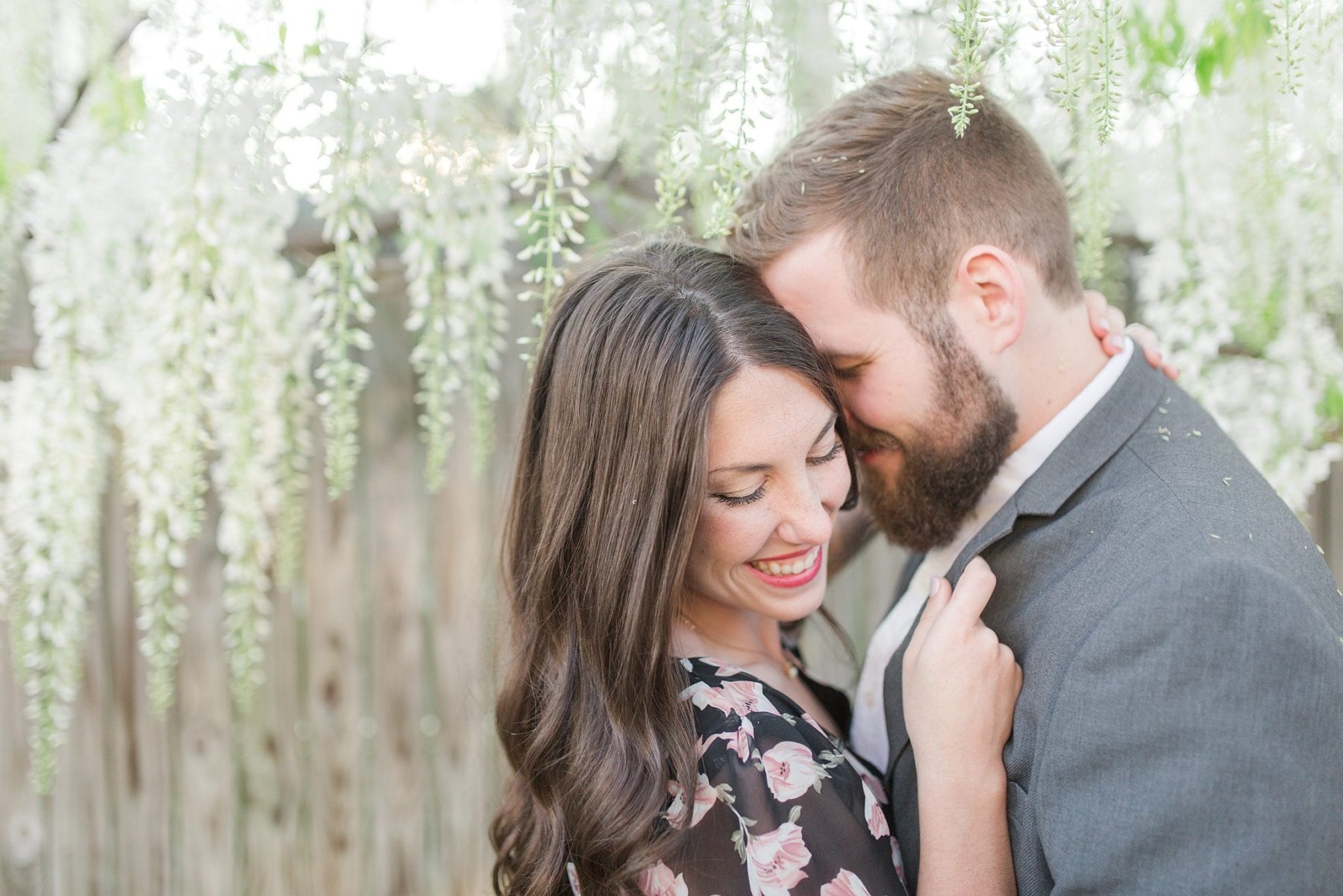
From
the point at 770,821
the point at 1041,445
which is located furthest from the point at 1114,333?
the point at 770,821

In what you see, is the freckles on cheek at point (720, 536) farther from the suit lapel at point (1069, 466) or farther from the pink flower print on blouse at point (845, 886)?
the pink flower print on blouse at point (845, 886)

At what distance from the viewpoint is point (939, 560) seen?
1.99 metres

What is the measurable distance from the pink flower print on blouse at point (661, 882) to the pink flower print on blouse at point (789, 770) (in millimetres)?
A: 188

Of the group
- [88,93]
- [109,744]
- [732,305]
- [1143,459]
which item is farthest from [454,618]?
[1143,459]

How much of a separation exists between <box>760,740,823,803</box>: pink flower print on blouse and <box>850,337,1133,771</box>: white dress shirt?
29cm

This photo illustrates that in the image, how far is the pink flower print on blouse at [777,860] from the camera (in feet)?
4.72

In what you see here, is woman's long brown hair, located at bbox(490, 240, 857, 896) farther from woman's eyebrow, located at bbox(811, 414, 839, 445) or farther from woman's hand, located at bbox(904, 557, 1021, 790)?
woman's hand, located at bbox(904, 557, 1021, 790)

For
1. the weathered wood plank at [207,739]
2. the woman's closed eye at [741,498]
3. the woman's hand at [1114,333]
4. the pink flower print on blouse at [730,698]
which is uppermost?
the woman's hand at [1114,333]

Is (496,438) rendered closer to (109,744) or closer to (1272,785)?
(109,744)

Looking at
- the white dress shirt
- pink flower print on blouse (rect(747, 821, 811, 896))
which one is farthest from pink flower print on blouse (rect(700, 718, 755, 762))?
the white dress shirt

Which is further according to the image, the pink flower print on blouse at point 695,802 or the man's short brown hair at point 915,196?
the man's short brown hair at point 915,196

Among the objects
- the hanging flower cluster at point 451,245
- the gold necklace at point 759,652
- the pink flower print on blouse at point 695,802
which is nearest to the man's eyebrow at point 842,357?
the gold necklace at point 759,652

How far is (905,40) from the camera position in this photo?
262cm

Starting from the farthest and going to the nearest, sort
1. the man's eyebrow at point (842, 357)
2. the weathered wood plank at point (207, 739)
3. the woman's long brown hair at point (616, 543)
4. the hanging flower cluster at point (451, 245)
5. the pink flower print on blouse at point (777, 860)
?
the weathered wood plank at point (207, 739) < the hanging flower cluster at point (451, 245) < the man's eyebrow at point (842, 357) < the woman's long brown hair at point (616, 543) < the pink flower print on blouse at point (777, 860)
